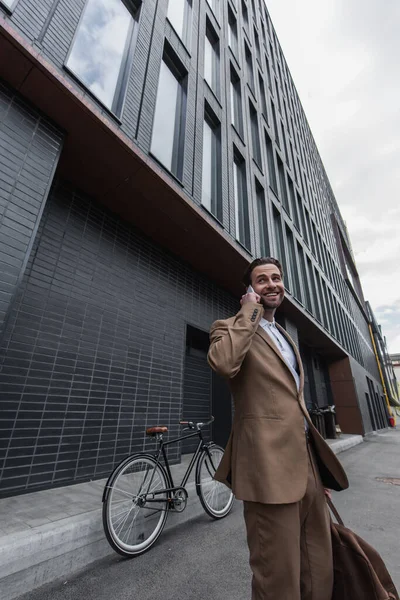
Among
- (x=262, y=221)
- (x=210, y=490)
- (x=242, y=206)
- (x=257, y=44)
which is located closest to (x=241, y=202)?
(x=242, y=206)

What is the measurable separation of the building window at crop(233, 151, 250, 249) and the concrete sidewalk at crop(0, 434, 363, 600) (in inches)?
259

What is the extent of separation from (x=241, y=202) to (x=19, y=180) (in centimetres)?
673

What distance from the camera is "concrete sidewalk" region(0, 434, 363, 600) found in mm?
1979

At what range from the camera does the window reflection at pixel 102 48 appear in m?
4.33

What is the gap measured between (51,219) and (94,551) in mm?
4124

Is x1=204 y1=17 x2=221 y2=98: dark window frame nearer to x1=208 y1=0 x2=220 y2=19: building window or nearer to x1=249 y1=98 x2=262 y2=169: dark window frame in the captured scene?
x1=208 y1=0 x2=220 y2=19: building window

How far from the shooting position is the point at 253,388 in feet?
4.62

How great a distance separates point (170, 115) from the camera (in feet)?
20.9

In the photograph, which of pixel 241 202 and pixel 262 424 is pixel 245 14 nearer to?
pixel 241 202

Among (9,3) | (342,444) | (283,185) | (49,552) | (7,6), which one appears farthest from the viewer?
(283,185)

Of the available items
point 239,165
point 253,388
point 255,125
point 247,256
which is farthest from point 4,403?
point 255,125

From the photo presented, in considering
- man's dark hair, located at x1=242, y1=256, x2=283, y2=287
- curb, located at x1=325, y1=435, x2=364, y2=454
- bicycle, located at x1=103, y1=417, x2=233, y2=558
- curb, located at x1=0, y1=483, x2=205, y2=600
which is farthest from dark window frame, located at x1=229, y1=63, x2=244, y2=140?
curb, located at x1=325, y1=435, x2=364, y2=454

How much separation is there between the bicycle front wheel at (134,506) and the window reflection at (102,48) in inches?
204

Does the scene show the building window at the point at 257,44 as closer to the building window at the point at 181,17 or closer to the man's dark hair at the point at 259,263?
the building window at the point at 181,17
